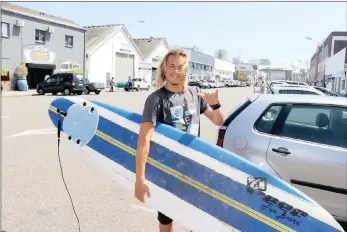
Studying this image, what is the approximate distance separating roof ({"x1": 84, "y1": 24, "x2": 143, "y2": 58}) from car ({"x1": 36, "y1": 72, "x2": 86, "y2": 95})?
15684 mm

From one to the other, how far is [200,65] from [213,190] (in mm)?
80588

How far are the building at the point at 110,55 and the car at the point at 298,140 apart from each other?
38663mm

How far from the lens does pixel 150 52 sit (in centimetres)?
5791

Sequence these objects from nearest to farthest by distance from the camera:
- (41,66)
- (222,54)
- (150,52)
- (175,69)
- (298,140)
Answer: (175,69)
(298,140)
(41,66)
(150,52)
(222,54)

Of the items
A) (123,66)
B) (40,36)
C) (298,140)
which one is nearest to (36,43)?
(40,36)

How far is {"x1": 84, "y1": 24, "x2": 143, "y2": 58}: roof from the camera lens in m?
43.2

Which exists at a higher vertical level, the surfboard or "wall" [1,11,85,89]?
"wall" [1,11,85,89]

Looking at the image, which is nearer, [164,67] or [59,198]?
[164,67]

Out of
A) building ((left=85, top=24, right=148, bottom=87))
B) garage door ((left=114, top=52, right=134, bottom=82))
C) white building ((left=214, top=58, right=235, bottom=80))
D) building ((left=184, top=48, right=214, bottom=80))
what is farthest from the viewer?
white building ((left=214, top=58, right=235, bottom=80))

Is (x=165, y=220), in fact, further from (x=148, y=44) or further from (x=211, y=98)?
(x=148, y=44)

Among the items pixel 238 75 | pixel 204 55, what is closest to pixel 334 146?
pixel 204 55

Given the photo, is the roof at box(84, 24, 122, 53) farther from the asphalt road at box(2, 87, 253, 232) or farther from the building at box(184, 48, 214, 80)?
the asphalt road at box(2, 87, 253, 232)

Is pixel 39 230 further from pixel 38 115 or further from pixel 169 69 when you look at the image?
pixel 38 115

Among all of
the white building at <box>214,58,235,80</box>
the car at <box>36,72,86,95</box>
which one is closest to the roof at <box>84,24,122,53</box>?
the car at <box>36,72,86,95</box>
